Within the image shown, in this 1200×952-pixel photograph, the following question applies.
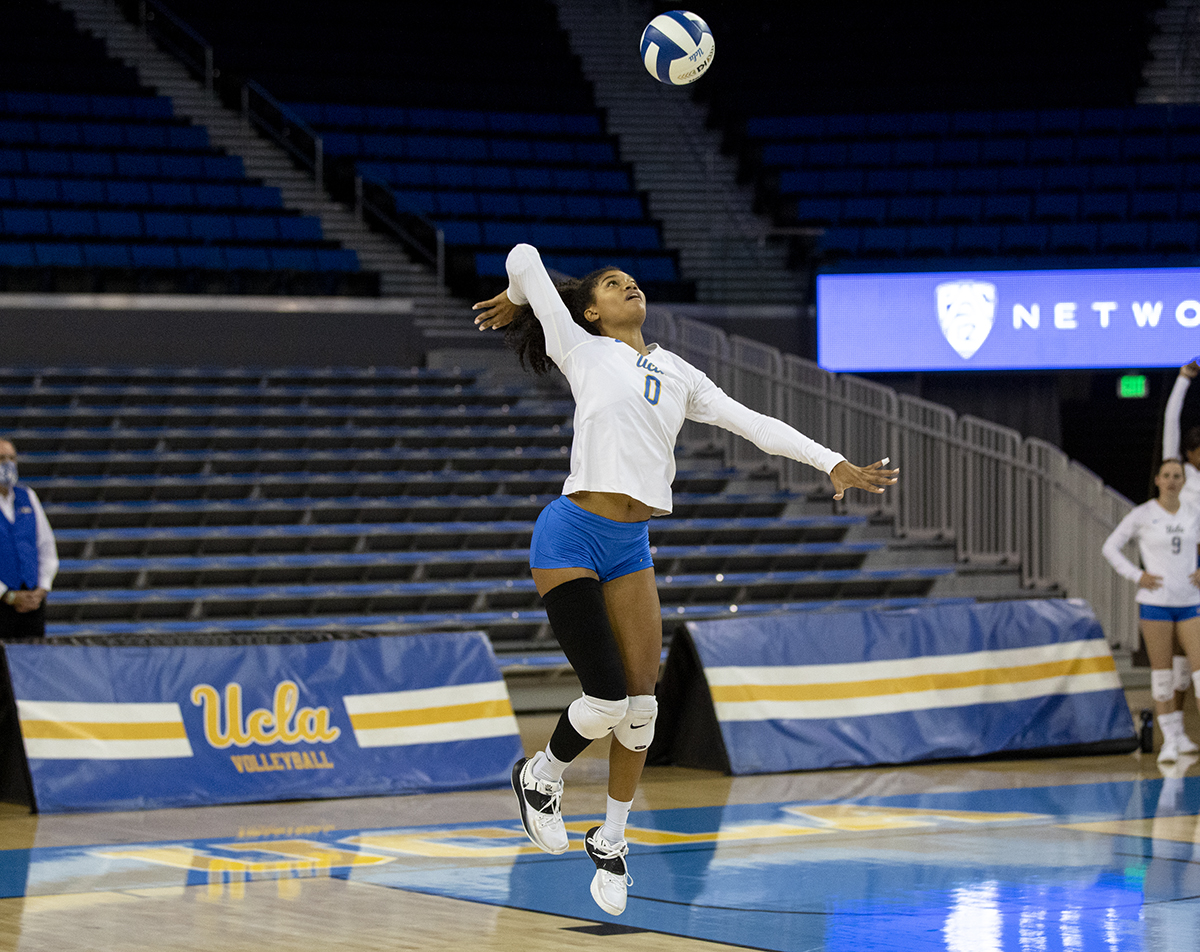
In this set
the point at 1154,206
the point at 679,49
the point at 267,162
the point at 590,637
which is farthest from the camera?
the point at 267,162

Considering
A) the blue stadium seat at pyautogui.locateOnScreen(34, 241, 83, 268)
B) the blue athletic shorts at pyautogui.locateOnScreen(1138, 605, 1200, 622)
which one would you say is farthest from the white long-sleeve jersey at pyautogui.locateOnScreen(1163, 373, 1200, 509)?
the blue stadium seat at pyautogui.locateOnScreen(34, 241, 83, 268)

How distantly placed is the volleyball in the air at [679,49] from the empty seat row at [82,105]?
607 inches

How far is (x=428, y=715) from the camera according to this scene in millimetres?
8820

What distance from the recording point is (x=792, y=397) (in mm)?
15867

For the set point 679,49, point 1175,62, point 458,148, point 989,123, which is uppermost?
point 1175,62

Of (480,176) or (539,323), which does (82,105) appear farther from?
(539,323)

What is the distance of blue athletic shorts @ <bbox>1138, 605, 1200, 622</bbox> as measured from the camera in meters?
9.63

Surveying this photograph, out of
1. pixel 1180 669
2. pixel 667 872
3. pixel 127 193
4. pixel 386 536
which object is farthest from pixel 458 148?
pixel 667 872

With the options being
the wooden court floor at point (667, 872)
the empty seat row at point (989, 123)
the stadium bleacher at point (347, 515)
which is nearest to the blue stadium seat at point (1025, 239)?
the empty seat row at point (989, 123)

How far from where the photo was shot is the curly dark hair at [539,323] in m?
5.25

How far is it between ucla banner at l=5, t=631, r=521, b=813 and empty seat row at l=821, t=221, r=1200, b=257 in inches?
423

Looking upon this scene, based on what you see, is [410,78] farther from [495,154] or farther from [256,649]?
[256,649]

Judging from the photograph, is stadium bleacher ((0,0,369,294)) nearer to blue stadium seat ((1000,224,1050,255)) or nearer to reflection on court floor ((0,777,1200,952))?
blue stadium seat ((1000,224,1050,255))

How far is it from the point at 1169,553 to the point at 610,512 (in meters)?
5.70
